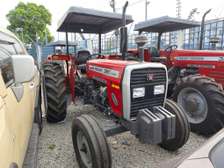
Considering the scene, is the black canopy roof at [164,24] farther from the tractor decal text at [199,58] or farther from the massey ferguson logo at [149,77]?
the massey ferguson logo at [149,77]

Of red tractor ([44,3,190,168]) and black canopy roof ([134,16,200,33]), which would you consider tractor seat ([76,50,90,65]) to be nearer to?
black canopy roof ([134,16,200,33])

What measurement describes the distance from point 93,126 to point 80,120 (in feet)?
0.66

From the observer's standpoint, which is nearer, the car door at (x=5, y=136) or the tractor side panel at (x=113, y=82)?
the car door at (x=5, y=136)

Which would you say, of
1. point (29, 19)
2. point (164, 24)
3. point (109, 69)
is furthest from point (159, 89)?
point (29, 19)

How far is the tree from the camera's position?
80.6ft

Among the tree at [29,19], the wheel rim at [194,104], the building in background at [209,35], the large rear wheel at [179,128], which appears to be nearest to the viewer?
the large rear wheel at [179,128]

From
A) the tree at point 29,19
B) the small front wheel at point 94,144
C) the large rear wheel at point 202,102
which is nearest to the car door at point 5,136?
the small front wheel at point 94,144

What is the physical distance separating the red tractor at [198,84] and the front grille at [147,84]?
1.07 meters

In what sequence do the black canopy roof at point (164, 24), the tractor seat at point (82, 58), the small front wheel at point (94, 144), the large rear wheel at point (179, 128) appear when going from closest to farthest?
the small front wheel at point (94, 144) < the large rear wheel at point (179, 128) < the black canopy roof at point (164, 24) < the tractor seat at point (82, 58)

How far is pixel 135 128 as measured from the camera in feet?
7.86

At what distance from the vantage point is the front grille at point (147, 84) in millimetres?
2406

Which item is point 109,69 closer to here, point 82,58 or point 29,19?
point 82,58

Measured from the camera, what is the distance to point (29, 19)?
2486 centimetres

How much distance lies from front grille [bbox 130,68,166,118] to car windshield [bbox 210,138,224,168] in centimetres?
125
